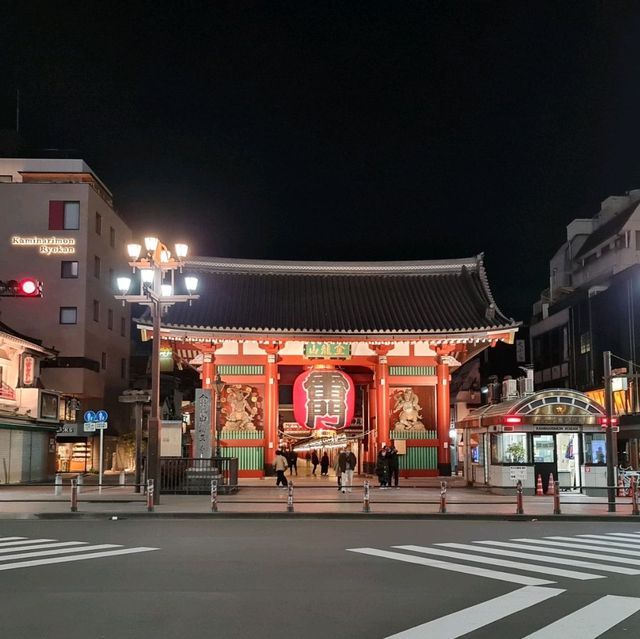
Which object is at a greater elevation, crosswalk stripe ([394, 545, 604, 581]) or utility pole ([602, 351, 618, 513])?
utility pole ([602, 351, 618, 513])

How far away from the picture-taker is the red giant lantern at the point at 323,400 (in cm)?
2947

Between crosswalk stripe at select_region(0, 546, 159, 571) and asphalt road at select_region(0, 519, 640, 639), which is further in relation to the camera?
crosswalk stripe at select_region(0, 546, 159, 571)

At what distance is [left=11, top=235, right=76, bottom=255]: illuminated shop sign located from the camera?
156 feet

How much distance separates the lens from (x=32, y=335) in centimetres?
4709

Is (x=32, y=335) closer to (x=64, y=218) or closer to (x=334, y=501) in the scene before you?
(x=64, y=218)

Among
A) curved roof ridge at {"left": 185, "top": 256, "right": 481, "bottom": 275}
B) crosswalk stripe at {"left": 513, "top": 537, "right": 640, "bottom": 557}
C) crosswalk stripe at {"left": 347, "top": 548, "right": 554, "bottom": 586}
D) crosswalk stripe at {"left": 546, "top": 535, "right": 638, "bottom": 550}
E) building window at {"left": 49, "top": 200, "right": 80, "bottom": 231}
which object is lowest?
crosswalk stripe at {"left": 546, "top": 535, "right": 638, "bottom": 550}

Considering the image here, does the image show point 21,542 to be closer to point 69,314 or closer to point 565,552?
point 565,552

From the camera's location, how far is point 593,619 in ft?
26.3

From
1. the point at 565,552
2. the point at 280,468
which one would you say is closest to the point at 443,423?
the point at 280,468

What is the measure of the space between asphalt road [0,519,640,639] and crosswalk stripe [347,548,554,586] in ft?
0.10

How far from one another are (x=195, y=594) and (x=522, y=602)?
12.7 ft

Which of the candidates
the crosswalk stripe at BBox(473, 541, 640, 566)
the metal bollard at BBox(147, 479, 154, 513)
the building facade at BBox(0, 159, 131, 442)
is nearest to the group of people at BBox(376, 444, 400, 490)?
the metal bollard at BBox(147, 479, 154, 513)

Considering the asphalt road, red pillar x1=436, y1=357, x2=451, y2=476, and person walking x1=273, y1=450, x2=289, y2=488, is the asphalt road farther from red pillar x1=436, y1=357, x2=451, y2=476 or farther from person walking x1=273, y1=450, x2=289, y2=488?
red pillar x1=436, y1=357, x2=451, y2=476

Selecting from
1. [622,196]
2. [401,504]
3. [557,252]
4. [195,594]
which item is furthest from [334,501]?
[557,252]
